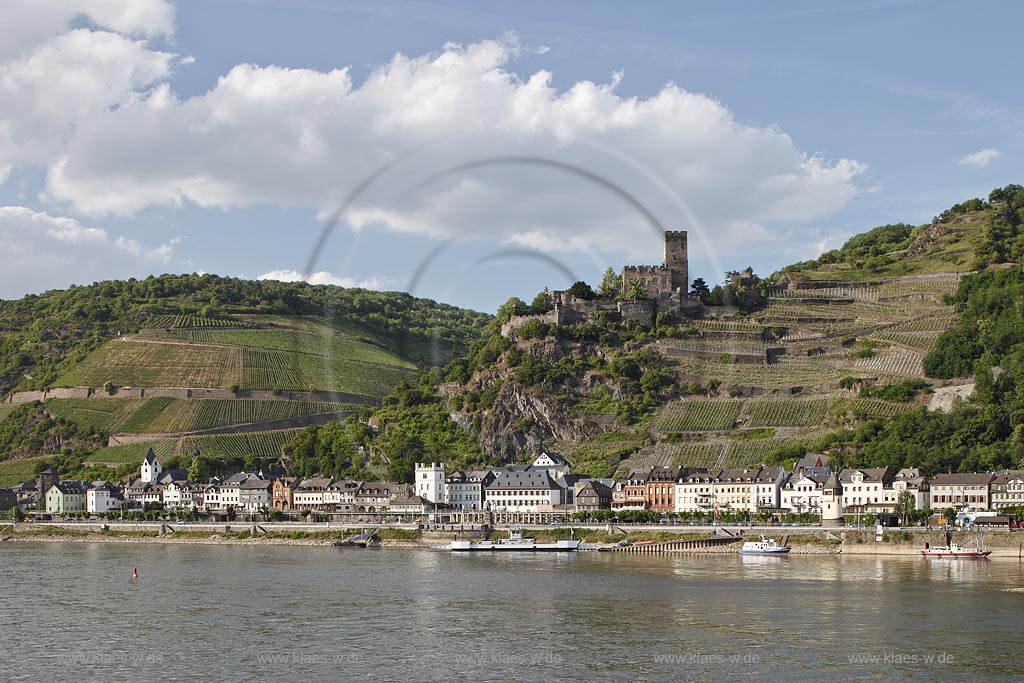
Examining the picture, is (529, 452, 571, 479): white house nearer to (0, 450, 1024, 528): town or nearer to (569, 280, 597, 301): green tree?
(0, 450, 1024, 528): town

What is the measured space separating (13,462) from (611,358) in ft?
146

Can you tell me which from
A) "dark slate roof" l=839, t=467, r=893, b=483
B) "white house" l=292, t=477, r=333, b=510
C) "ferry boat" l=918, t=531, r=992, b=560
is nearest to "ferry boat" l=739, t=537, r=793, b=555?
"ferry boat" l=918, t=531, r=992, b=560

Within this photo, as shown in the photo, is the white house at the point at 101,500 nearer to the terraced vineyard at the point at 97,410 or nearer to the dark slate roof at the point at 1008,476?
the terraced vineyard at the point at 97,410

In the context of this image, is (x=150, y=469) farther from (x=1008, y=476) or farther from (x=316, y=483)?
(x=1008, y=476)

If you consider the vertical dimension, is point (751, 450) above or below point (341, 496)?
above

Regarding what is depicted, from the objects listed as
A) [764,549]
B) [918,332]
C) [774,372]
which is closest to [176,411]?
[774,372]

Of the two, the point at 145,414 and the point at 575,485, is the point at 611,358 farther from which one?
the point at 145,414

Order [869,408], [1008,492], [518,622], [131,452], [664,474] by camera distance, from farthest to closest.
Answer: [131,452] < [869,408] < [664,474] < [1008,492] < [518,622]

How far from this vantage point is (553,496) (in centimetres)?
6788

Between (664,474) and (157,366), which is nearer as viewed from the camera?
(664,474)

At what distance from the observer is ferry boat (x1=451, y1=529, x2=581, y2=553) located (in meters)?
56.8

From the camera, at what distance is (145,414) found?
311 ft

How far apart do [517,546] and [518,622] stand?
25402mm

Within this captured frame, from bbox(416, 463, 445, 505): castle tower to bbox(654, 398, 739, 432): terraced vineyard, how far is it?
13.2 meters
